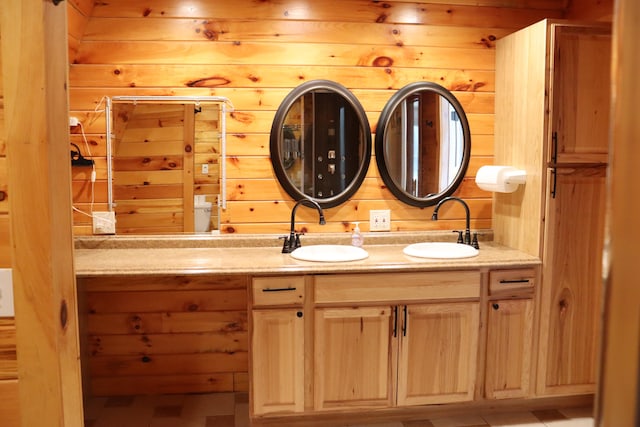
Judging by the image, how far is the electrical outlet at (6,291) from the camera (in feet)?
3.19

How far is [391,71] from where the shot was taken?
293 centimetres

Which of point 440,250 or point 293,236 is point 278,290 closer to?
point 293,236

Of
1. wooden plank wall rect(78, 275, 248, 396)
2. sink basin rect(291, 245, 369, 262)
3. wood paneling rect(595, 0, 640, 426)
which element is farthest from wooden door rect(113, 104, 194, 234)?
wood paneling rect(595, 0, 640, 426)

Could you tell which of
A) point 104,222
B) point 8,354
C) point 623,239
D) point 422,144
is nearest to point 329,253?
point 422,144

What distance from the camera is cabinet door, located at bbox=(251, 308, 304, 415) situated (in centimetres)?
241

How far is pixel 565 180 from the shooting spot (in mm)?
2627

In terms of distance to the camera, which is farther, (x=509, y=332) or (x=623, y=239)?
(x=509, y=332)

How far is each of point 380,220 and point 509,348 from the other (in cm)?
96

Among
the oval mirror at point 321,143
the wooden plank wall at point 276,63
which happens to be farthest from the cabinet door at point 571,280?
the oval mirror at point 321,143

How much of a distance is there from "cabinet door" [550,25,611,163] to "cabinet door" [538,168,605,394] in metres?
0.12

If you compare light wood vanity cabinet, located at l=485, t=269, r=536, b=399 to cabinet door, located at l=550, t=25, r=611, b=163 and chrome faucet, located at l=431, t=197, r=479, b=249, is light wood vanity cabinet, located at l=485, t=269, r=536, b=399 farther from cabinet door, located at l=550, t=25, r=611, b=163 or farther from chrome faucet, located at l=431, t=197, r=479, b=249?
cabinet door, located at l=550, t=25, r=611, b=163

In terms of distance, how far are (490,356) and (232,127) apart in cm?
180

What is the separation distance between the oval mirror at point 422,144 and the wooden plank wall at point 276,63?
59 millimetres

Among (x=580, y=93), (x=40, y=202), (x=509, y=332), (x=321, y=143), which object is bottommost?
(x=509, y=332)
